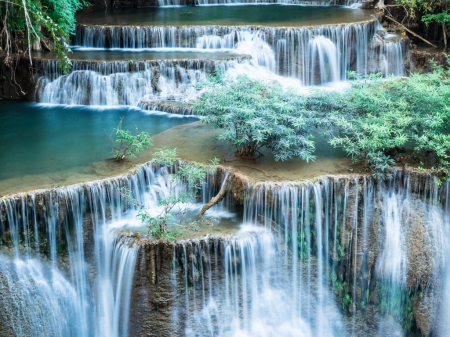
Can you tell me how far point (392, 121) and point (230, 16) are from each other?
1082 cm

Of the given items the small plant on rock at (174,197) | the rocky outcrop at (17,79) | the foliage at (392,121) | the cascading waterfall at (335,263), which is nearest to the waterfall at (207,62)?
the rocky outcrop at (17,79)

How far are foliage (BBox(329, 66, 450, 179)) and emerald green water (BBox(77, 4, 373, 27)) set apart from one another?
6878mm

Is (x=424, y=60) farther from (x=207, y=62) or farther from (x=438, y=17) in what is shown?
(x=207, y=62)

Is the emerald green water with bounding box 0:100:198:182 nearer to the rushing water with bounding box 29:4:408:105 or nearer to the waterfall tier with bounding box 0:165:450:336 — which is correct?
the rushing water with bounding box 29:4:408:105

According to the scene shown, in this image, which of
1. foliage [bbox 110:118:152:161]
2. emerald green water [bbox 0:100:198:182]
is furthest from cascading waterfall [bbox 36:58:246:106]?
foliage [bbox 110:118:152:161]

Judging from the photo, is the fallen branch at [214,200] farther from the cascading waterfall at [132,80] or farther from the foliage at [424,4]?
the foliage at [424,4]

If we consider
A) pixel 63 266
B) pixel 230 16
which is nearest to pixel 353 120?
pixel 63 266

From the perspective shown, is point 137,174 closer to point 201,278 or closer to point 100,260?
point 100,260

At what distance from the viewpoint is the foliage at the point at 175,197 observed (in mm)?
8172

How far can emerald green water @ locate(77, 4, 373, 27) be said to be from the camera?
57.6 ft

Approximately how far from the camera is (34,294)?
855 centimetres

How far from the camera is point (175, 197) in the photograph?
845 centimetres

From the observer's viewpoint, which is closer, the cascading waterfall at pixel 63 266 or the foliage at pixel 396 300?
the cascading waterfall at pixel 63 266

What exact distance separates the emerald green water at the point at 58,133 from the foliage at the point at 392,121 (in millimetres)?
3836
